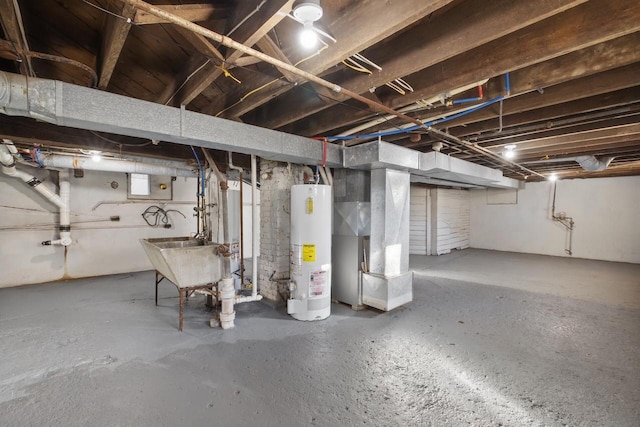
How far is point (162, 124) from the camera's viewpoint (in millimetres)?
2049

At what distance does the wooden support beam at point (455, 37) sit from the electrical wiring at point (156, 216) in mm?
5190

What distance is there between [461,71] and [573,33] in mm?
558

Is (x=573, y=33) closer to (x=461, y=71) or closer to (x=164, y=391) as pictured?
(x=461, y=71)

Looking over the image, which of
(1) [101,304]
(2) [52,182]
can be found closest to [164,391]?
(1) [101,304]

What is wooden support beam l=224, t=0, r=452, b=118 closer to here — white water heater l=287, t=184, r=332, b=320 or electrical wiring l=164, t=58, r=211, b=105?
electrical wiring l=164, t=58, r=211, b=105

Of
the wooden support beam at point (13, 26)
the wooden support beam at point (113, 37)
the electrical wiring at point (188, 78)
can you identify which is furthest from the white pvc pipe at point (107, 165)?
the wooden support beam at point (13, 26)

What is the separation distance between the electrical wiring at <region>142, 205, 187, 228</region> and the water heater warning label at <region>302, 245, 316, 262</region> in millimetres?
4131

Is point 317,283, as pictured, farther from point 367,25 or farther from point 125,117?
point 367,25

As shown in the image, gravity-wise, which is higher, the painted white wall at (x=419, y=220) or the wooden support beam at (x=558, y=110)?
the wooden support beam at (x=558, y=110)

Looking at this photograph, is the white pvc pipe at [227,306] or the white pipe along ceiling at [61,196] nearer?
the white pvc pipe at [227,306]

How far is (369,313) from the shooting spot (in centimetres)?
344

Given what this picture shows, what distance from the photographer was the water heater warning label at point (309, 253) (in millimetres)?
3162

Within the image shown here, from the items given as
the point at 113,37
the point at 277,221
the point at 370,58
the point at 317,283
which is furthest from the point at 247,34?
the point at 277,221

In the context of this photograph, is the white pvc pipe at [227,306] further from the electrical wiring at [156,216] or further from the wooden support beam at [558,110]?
the electrical wiring at [156,216]
